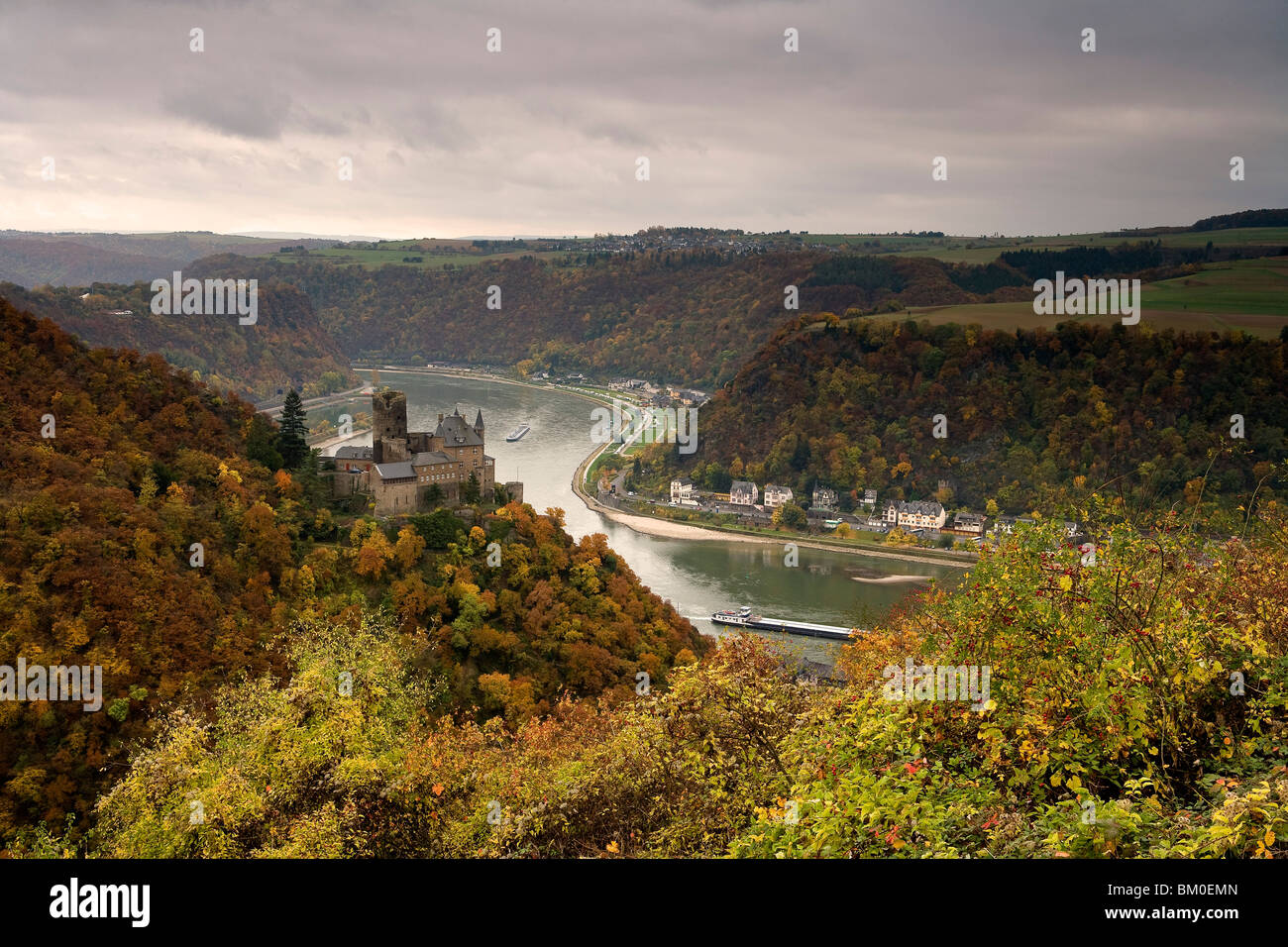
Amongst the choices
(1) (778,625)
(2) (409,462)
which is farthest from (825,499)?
(2) (409,462)

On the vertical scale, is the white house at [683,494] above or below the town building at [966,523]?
above

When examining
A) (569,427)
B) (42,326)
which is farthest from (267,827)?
(569,427)

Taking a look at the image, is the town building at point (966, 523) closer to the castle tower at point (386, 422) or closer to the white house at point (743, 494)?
the white house at point (743, 494)

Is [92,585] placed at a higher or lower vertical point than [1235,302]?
lower

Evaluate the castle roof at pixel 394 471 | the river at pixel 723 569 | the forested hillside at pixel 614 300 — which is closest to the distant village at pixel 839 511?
the river at pixel 723 569

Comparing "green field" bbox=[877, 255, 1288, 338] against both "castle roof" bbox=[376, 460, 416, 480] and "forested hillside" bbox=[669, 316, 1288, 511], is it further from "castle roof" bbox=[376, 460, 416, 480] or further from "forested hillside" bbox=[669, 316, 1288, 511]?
"castle roof" bbox=[376, 460, 416, 480]

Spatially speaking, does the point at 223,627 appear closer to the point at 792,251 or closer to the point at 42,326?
the point at 42,326

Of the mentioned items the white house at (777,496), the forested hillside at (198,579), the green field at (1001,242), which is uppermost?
the green field at (1001,242)
